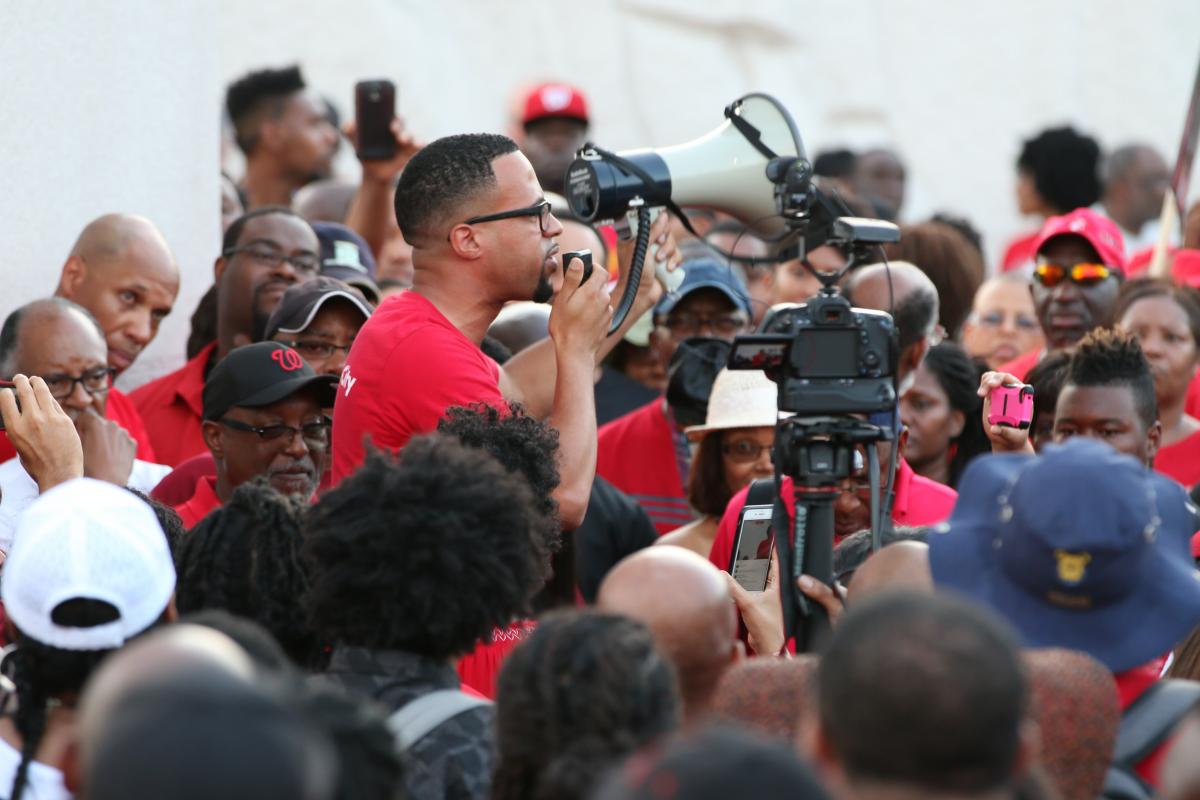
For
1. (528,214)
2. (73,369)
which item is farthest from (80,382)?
(528,214)

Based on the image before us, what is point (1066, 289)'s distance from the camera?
6.55m

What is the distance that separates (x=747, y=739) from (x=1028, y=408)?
7.98ft

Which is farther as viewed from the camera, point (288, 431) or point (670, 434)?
point (670, 434)

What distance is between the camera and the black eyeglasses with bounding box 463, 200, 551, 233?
4.18 m

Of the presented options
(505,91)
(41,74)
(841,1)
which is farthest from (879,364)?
(841,1)

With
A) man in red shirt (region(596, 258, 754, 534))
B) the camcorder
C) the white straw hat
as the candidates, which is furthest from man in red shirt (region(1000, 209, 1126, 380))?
the camcorder

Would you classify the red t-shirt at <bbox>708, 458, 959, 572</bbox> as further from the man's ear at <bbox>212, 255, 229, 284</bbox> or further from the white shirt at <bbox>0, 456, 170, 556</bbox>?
the man's ear at <bbox>212, 255, 229, 284</bbox>

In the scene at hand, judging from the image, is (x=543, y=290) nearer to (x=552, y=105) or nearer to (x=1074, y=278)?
(x=1074, y=278)

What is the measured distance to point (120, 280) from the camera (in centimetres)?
574

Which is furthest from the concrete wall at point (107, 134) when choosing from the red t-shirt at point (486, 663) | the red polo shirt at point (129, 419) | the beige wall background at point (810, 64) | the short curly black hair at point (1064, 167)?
the beige wall background at point (810, 64)

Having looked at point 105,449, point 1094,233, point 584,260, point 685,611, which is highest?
point 584,260

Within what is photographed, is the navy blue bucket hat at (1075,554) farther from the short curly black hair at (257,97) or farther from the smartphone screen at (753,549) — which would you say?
the short curly black hair at (257,97)

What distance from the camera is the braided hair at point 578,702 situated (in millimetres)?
2508

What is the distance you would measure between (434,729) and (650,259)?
186 centimetres
